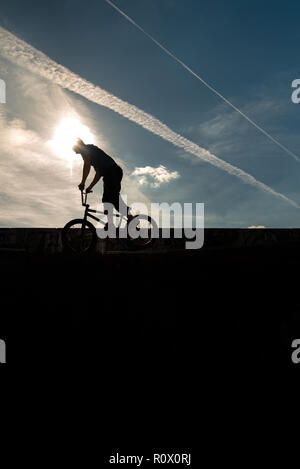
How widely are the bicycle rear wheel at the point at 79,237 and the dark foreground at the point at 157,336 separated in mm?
2581

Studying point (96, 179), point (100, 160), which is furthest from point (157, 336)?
point (100, 160)

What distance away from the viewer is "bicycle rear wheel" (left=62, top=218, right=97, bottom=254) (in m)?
8.16

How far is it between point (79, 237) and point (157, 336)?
4.97 m

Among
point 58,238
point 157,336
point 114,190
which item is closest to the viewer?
point 157,336

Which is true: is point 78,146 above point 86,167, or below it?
above

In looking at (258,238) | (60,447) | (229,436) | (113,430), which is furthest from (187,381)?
(258,238)

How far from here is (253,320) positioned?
13.0 ft

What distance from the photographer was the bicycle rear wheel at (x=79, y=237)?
8156 mm

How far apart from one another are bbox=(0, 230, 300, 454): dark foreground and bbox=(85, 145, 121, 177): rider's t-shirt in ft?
10.1

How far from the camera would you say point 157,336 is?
148 inches

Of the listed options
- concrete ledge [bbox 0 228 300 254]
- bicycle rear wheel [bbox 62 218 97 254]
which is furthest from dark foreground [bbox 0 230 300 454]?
concrete ledge [bbox 0 228 300 254]

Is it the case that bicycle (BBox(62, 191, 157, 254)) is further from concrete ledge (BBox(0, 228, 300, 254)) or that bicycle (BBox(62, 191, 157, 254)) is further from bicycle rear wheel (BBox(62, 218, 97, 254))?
concrete ledge (BBox(0, 228, 300, 254))

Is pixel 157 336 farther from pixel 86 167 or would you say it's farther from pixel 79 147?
pixel 79 147
